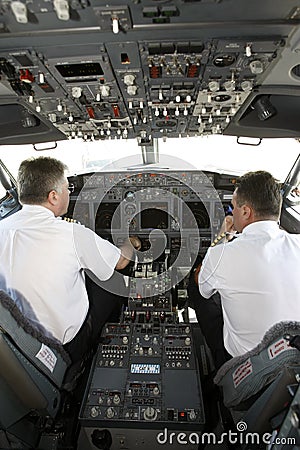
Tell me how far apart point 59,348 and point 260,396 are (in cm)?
90

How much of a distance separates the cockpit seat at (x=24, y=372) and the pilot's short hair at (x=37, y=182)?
657 mm

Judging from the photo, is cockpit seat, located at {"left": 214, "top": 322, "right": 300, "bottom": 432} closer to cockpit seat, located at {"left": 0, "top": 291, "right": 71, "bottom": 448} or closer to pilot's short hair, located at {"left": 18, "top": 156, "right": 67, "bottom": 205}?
cockpit seat, located at {"left": 0, "top": 291, "right": 71, "bottom": 448}

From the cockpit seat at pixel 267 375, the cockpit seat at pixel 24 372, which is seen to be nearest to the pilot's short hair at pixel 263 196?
the cockpit seat at pixel 267 375

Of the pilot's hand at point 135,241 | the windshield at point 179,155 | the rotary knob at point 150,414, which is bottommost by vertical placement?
the rotary knob at point 150,414

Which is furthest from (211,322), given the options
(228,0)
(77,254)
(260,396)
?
(228,0)

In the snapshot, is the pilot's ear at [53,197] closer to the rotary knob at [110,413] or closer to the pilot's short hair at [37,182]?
the pilot's short hair at [37,182]

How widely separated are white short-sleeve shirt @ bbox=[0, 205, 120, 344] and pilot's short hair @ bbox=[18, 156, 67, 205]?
0.06 meters

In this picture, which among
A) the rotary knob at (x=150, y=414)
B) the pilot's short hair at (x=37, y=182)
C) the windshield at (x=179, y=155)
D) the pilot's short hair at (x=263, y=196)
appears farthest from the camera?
the windshield at (x=179, y=155)

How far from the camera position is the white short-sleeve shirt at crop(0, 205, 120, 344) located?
5.53ft

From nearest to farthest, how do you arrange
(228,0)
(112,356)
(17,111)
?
(228,0) < (112,356) < (17,111)

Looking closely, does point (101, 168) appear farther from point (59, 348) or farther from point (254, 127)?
point (59, 348)

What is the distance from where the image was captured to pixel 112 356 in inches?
82.4

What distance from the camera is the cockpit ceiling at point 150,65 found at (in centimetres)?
129

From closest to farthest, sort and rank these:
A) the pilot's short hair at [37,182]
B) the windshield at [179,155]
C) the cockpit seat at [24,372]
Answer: the cockpit seat at [24,372]
the pilot's short hair at [37,182]
the windshield at [179,155]
